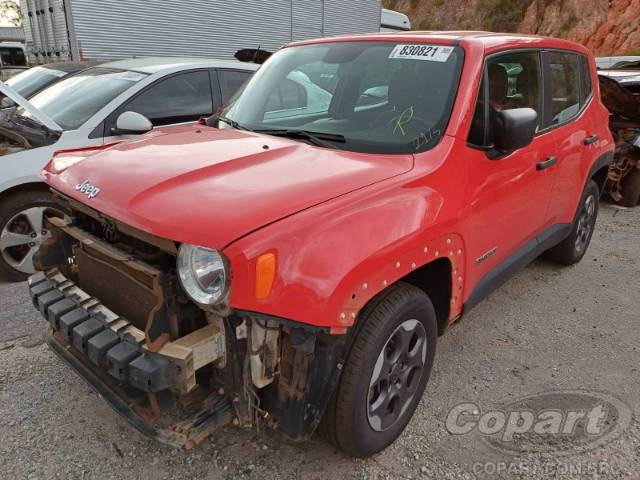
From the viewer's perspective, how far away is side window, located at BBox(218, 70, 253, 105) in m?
4.97

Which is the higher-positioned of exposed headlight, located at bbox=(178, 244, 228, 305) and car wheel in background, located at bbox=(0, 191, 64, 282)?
exposed headlight, located at bbox=(178, 244, 228, 305)

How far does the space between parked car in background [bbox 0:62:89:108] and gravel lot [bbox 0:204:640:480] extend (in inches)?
92.9

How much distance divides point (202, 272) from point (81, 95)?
341 centimetres

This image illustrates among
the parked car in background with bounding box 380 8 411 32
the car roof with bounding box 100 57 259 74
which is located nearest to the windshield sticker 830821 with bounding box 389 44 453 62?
the car roof with bounding box 100 57 259 74

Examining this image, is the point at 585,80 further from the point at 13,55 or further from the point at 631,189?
the point at 13,55

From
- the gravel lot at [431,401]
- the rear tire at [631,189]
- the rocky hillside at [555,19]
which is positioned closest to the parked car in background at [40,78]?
the gravel lot at [431,401]

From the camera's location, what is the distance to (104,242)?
2303 millimetres

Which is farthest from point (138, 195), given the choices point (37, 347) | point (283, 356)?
point (37, 347)

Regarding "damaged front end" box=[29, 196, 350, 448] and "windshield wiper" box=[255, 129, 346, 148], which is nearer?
"damaged front end" box=[29, 196, 350, 448]

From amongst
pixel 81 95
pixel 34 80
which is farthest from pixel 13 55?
pixel 81 95

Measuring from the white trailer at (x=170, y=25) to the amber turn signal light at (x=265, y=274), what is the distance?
327 inches

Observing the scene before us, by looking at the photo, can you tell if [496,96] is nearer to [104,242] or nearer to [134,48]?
[104,242]

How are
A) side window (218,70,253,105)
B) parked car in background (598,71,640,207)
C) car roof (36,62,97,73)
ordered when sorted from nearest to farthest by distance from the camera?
1. side window (218,70,253,105)
2. car roof (36,62,97,73)
3. parked car in background (598,71,640,207)

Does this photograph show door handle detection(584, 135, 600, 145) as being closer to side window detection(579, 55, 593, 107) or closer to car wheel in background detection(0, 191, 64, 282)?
side window detection(579, 55, 593, 107)
